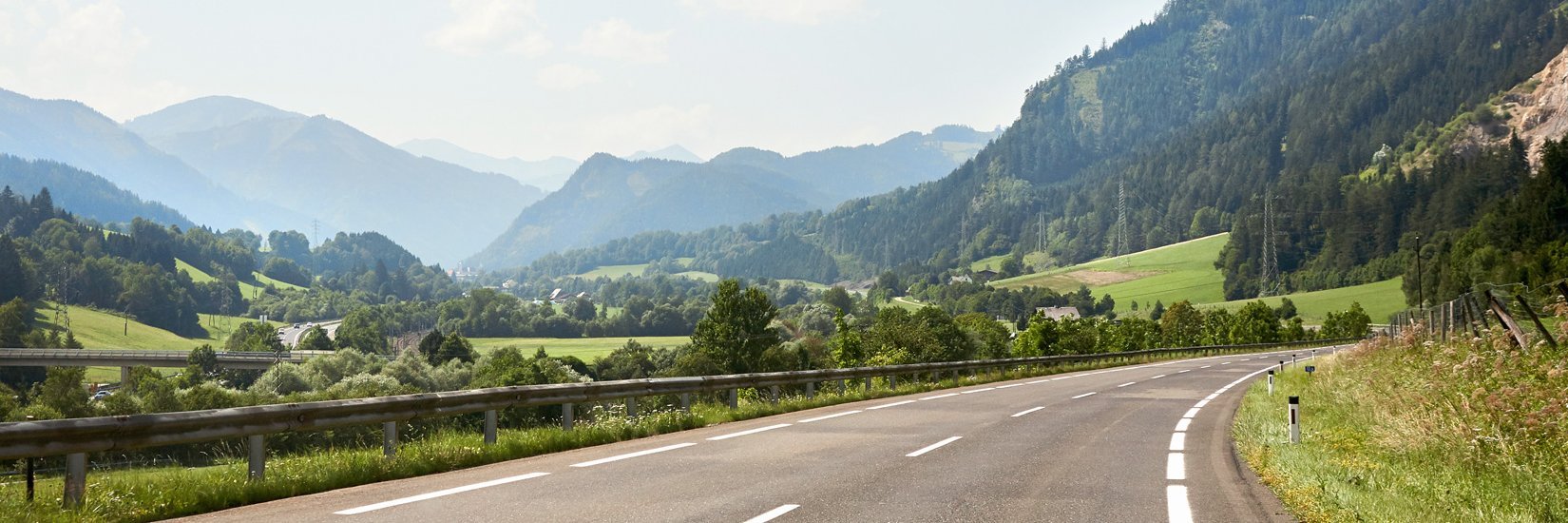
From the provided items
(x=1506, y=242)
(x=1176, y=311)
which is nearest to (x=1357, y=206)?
(x=1176, y=311)

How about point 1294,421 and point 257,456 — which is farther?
point 1294,421

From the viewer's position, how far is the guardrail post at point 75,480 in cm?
822

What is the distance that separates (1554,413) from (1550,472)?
75 centimetres

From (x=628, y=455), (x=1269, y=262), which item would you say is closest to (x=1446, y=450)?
(x=628, y=455)

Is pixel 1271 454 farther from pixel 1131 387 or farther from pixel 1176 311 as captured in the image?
pixel 1176 311

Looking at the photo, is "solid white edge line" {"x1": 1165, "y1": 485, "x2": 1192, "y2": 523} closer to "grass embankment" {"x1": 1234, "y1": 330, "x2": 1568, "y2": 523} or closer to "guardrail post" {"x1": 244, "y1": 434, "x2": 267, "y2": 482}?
"grass embankment" {"x1": 1234, "y1": 330, "x2": 1568, "y2": 523}

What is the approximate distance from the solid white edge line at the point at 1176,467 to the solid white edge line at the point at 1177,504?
0.80 metres

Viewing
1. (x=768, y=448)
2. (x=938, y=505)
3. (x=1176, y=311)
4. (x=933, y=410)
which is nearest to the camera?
(x=938, y=505)

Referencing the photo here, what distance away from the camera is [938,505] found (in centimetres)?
890

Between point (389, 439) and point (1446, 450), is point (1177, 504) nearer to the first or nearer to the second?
point (1446, 450)

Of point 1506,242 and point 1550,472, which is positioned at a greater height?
point 1506,242

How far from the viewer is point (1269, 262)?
18938 cm

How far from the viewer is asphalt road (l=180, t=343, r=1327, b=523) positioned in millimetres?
8492

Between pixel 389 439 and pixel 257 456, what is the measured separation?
188cm
